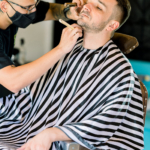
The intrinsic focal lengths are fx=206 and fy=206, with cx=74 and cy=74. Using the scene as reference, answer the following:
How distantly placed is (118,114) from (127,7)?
72 centimetres

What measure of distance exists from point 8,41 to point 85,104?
2.47 feet

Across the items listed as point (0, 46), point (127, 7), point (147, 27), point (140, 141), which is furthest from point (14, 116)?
point (147, 27)

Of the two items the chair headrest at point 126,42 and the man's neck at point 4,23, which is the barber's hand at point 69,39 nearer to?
the chair headrest at point 126,42

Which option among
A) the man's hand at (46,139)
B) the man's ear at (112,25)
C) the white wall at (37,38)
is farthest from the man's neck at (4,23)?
the white wall at (37,38)

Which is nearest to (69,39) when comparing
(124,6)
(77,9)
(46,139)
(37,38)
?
(77,9)

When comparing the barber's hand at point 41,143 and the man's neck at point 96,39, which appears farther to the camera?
the man's neck at point 96,39

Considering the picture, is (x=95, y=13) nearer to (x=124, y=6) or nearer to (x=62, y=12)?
(x=124, y=6)

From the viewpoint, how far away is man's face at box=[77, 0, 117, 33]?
1334mm

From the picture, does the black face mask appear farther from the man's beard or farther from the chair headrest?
the chair headrest

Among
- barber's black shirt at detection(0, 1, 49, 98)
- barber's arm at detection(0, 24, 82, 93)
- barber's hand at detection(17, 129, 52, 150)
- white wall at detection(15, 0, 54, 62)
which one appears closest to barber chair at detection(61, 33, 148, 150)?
barber's hand at detection(17, 129, 52, 150)

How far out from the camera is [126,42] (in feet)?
4.69

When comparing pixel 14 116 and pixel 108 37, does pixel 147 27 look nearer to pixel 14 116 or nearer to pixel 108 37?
pixel 108 37

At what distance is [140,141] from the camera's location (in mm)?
1275

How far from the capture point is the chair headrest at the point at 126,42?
1.41 metres
